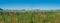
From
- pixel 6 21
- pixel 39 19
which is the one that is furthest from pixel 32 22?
pixel 6 21

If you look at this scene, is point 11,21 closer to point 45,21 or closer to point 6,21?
point 6,21

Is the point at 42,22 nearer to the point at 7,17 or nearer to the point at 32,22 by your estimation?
the point at 32,22

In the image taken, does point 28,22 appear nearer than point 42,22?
Yes

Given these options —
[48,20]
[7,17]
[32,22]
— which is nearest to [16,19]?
[7,17]

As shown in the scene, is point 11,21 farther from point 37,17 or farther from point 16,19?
point 37,17

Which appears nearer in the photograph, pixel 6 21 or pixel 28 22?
pixel 28 22

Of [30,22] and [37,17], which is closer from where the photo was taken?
[30,22]

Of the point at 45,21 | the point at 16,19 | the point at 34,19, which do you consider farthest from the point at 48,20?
the point at 16,19
